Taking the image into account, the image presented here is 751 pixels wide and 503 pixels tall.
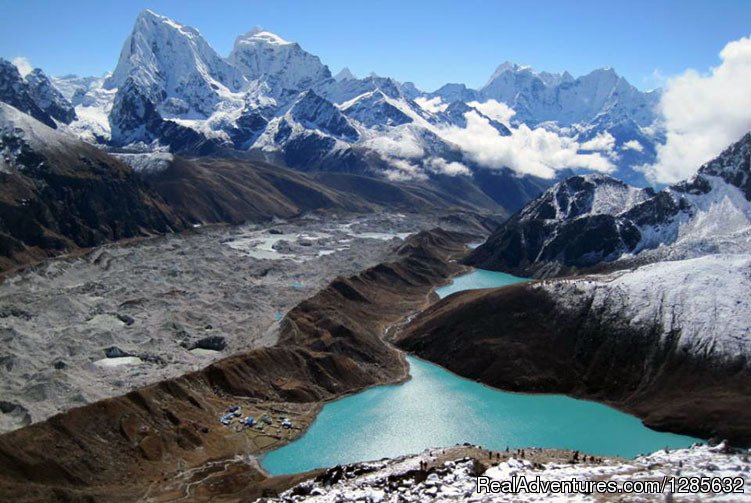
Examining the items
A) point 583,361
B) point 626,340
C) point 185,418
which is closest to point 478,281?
point 626,340

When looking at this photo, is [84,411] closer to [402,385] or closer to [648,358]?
[402,385]

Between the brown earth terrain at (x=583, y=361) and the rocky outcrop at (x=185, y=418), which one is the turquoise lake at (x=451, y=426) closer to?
the brown earth terrain at (x=583, y=361)

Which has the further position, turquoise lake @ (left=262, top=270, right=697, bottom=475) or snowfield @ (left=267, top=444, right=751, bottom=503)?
turquoise lake @ (left=262, top=270, right=697, bottom=475)

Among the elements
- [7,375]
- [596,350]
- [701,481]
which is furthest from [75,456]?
[596,350]

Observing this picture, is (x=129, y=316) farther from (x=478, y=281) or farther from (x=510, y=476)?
(x=478, y=281)

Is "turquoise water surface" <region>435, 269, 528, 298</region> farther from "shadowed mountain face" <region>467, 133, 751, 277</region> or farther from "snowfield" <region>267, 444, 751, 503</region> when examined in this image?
"snowfield" <region>267, 444, 751, 503</region>

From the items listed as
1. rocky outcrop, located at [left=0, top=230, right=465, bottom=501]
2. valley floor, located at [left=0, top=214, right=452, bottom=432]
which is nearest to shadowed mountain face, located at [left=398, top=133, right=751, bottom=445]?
rocky outcrop, located at [left=0, top=230, right=465, bottom=501]
